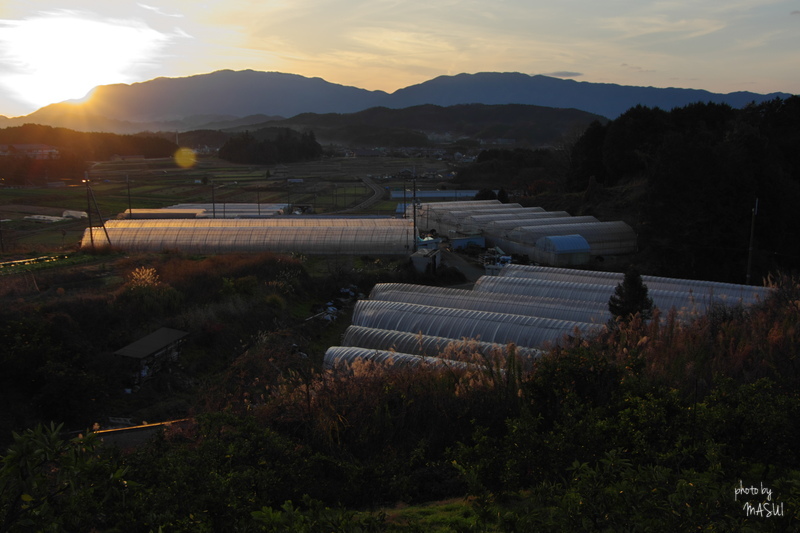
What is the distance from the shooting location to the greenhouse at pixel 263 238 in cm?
2292

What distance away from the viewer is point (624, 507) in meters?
3.68

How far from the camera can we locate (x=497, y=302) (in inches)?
607

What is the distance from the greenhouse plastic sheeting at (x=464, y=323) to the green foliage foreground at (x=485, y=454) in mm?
4250

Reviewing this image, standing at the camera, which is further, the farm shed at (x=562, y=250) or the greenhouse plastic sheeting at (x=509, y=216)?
the greenhouse plastic sheeting at (x=509, y=216)

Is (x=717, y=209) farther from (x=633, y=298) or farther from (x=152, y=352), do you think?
(x=152, y=352)

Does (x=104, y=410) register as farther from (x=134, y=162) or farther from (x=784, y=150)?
(x=134, y=162)

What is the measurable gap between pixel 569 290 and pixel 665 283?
3.19 meters

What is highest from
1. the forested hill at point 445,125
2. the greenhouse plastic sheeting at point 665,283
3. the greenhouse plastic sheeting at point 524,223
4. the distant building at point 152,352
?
the forested hill at point 445,125

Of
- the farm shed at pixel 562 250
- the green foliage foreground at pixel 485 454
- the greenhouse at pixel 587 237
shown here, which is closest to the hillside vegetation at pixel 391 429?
the green foliage foreground at pixel 485 454

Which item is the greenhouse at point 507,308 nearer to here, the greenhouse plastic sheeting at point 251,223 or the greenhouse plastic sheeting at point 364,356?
the greenhouse plastic sheeting at point 364,356

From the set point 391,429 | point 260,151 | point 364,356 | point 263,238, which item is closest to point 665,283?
point 364,356

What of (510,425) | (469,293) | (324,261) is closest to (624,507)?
(510,425)

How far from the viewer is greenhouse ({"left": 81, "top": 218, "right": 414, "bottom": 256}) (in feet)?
75.2

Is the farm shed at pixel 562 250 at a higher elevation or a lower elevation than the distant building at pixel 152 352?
higher
